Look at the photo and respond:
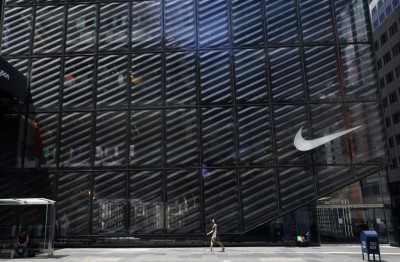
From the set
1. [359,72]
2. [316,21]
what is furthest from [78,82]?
[359,72]

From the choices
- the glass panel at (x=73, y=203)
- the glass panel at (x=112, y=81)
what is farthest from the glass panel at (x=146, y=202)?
the glass panel at (x=112, y=81)

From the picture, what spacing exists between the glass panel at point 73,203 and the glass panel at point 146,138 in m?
2.94

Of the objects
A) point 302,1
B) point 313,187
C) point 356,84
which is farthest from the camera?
point 302,1

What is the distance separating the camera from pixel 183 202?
1925cm

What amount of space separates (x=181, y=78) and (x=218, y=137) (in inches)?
161

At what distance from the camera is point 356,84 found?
2031cm

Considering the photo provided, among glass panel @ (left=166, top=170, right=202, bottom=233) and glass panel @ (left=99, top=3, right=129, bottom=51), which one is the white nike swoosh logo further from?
glass panel @ (left=99, top=3, right=129, bottom=51)

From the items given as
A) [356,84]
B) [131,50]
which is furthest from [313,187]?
[131,50]

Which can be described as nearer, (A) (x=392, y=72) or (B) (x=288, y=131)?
(B) (x=288, y=131)

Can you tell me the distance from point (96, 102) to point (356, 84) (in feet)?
48.8

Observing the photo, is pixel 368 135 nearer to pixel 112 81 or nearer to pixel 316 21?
pixel 316 21

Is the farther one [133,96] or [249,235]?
[133,96]

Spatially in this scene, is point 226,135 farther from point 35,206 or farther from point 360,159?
point 35,206

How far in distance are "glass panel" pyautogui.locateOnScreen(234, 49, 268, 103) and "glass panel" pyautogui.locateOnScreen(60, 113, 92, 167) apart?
28.9 feet
